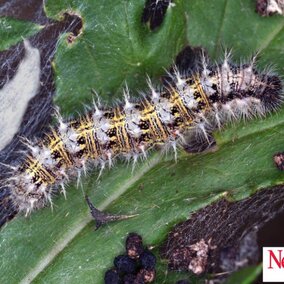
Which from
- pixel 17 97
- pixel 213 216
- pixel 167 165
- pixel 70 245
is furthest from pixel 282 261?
pixel 17 97

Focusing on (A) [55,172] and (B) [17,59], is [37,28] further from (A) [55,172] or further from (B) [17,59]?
(A) [55,172]

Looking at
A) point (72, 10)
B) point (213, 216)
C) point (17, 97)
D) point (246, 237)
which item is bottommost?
→ point (246, 237)

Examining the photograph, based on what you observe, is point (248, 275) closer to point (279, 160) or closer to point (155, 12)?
point (279, 160)

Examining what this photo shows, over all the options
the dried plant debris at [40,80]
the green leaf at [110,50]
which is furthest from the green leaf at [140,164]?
the dried plant debris at [40,80]

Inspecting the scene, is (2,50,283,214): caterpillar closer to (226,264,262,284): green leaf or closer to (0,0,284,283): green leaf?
(0,0,284,283): green leaf

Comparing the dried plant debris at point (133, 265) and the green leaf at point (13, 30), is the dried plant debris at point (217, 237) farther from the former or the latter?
the green leaf at point (13, 30)

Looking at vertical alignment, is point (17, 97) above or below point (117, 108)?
above
